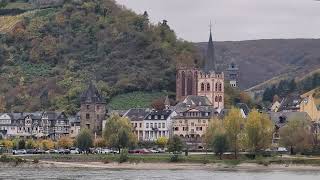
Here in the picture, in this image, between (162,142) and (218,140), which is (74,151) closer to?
(162,142)

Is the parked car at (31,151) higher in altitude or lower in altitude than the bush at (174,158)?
higher

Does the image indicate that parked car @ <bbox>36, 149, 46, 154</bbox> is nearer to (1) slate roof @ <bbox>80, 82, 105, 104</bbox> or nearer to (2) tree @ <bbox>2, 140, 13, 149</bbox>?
(2) tree @ <bbox>2, 140, 13, 149</bbox>

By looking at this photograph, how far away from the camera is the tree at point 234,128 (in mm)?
128363

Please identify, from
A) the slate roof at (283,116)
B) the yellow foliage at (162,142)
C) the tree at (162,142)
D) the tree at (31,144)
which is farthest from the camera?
the slate roof at (283,116)

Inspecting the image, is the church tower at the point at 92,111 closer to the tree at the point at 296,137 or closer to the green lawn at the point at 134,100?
the green lawn at the point at 134,100

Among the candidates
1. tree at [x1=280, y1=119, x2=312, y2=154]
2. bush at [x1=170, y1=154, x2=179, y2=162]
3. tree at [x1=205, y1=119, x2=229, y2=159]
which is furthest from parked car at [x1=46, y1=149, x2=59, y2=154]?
tree at [x1=280, y1=119, x2=312, y2=154]

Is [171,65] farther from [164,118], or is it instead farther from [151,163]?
[151,163]

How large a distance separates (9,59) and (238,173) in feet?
288

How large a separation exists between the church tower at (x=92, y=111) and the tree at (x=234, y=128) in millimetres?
32975

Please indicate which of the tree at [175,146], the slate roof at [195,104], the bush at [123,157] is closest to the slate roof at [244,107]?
the slate roof at [195,104]

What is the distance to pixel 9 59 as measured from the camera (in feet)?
634

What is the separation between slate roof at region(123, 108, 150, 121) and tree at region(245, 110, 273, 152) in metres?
31.0

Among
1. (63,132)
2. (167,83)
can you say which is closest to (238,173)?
(63,132)

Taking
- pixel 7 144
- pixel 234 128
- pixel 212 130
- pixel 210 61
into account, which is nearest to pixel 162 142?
pixel 212 130
